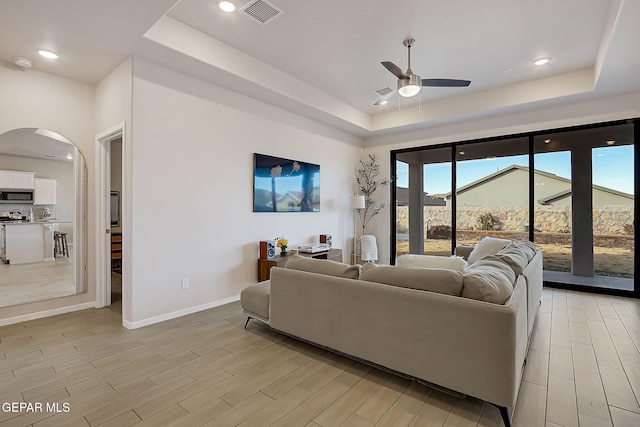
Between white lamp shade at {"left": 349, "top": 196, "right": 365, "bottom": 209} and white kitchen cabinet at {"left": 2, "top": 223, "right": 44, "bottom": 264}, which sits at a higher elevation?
white lamp shade at {"left": 349, "top": 196, "right": 365, "bottom": 209}

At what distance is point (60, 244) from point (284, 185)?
2.91 m

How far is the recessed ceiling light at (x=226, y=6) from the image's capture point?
9.20 feet

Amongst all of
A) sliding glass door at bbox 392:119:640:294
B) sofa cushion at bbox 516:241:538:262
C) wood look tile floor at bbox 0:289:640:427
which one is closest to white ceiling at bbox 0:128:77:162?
wood look tile floor at bbox 0:289:640:427

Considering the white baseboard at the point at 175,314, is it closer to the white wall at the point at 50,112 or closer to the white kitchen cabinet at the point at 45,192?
the white wall at the point at 50,112

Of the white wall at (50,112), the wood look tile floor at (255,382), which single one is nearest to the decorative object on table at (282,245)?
the wood look tile floor at (255,382)

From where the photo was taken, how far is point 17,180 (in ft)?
11.4

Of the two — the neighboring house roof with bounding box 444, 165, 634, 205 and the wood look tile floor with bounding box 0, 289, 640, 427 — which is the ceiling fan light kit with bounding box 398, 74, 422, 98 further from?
the neighboring house roof with bounding box 444, 165, 634, 205

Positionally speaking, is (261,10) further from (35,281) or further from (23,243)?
(35,281)

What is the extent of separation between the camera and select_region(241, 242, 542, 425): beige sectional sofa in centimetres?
177

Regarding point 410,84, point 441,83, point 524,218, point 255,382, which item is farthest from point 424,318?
point 524,218

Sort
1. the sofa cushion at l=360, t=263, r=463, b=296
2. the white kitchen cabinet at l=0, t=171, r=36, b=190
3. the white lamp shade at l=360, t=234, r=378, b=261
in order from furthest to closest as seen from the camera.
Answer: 1. the white lamp shade at l=360, t=234, r=378, b=261
2. the white kitchen cabinet at l=0, t=171, r=36, b=190
3. the sofa cushion at l=360, t=263, r=463, b=296

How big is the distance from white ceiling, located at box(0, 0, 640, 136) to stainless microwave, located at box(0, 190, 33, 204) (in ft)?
4.38

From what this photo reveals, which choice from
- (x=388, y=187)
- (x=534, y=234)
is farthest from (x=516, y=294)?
(x=388, y=187)

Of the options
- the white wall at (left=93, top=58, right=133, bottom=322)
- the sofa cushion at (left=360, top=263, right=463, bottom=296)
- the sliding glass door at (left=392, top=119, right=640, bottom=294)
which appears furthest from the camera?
the sliding glass door at (left=392, top=119, right=640, bottom=294)
